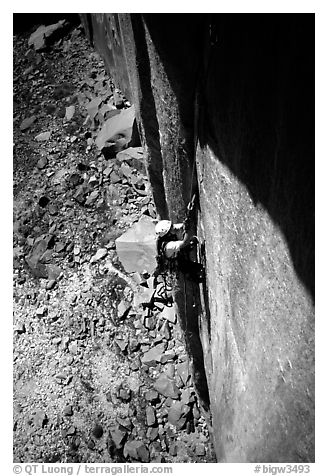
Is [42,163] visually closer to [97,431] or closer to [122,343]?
[122,343]

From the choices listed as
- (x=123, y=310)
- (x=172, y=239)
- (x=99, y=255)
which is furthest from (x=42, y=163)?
(x=172, y=239)

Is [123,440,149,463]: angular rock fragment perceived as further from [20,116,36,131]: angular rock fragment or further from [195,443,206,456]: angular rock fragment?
[20,116,36,131]: angular rock fragment

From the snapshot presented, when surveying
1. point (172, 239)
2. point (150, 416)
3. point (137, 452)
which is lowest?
point (137, 452)

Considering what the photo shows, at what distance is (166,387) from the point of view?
5.46 metres

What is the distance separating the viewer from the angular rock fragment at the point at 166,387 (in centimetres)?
542

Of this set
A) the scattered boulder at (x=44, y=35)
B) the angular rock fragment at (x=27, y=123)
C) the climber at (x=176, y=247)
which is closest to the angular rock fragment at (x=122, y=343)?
the climber at (x=176, y=247)

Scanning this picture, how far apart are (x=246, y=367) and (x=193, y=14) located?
1780 millimetres

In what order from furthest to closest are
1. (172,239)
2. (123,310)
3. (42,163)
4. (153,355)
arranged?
1. (42,163)
2. (123,310)
3. (153,355)
4. (172,239)

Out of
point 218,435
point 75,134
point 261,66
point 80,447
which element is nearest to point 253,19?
point 261,66

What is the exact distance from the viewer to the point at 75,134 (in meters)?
7.44

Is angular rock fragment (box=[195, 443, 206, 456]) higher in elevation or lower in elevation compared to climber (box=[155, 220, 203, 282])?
lower

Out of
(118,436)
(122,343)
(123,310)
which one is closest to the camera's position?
(118,436)

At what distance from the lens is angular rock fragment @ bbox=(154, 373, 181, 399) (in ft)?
17.8

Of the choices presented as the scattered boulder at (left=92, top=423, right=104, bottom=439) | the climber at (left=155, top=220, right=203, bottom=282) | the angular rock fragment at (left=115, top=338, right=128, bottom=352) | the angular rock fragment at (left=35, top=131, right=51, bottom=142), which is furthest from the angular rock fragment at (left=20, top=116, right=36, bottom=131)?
the climber at (left=155, top=220, right=203, bottom=282)
